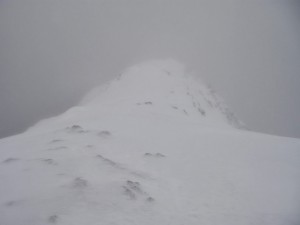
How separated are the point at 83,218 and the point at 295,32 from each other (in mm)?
32925

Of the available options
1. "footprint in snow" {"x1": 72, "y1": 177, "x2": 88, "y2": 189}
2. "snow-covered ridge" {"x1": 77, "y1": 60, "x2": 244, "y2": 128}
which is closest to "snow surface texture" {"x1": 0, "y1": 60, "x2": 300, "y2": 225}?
"footprint in snow" {"x1": 72, "y1": 177, "x2": 88, "y2": 189}

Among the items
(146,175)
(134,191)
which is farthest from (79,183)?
(146,175)

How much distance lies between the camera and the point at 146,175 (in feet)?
24.4

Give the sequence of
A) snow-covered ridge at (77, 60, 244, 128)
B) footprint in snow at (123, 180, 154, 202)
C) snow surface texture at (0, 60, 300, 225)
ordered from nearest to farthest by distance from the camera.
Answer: snow surface texture at (0, 60, 300, 225)
footprint in snow at (123, 180, 154, 202)
snow-covered ridge at (77, 60, 244, 128)

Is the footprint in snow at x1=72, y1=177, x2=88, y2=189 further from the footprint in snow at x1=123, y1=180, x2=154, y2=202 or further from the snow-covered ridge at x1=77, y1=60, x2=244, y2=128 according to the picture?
the snow-covered ridge at x1=77, y1=60, x2=244, y2=128

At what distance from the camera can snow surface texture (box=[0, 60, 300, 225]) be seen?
6055 mm

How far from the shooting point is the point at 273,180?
7793mm

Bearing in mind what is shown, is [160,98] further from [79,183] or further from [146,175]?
[79,183]

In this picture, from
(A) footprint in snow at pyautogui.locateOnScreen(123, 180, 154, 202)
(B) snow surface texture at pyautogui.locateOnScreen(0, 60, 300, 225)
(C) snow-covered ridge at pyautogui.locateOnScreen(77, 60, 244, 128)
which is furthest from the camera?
(C) snow-covered ridge at pyautogui.locateOnScreen(77, 60, 244, 128)

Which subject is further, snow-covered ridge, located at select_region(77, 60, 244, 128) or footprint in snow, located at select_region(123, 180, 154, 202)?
snow-covered ridge, located at select_region(77, 60, 244, 128)

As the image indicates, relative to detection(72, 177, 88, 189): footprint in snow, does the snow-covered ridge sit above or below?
above

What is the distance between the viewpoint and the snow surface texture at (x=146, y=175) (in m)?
6.05

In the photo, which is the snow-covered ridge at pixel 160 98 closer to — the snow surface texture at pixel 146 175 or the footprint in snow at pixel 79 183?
the snow surface texture at pixel 146 175

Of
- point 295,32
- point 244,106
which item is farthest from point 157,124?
point 295,32
